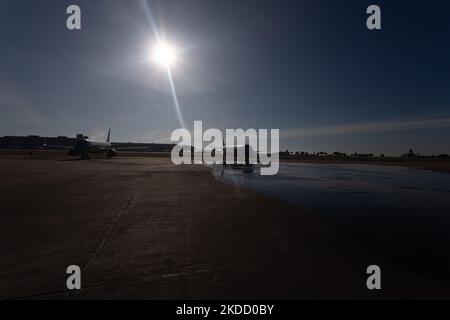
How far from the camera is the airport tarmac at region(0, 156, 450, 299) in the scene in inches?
183

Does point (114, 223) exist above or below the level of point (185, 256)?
above

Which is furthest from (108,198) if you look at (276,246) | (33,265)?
(276,246)

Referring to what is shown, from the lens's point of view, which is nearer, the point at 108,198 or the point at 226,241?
the point at 226,241

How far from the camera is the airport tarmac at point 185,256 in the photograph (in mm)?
4641

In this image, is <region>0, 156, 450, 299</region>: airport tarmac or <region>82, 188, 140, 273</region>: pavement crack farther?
<region>82, 188, 140, 273</region>: pavement crack

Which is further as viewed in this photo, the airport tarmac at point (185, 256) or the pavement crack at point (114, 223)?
the pavement crack at point (114, 223)

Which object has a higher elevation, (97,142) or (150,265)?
(97,142)

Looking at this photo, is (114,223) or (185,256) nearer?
Answer: (185,256)

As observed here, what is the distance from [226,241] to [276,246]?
4.18ft

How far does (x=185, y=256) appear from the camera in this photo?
6.23m
